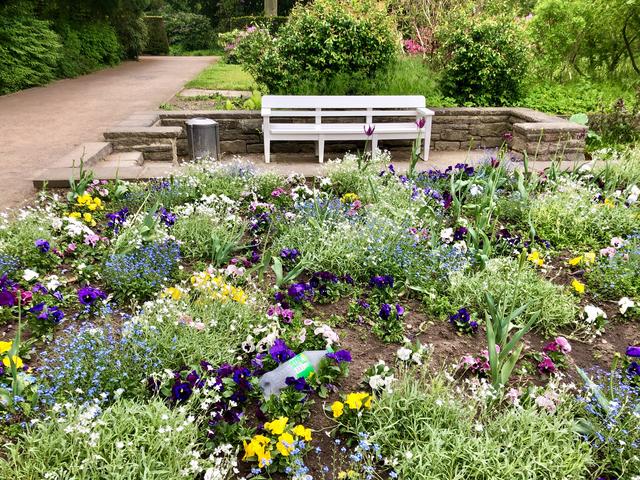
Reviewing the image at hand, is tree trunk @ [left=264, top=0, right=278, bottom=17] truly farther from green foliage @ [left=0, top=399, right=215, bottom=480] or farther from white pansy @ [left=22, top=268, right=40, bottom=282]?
green foliage @ [left=0, top=399, right=215, bottom=480]

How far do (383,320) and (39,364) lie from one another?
1.66 metres

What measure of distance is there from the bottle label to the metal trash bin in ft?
12.6

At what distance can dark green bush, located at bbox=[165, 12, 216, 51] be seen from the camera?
31562 millimetres

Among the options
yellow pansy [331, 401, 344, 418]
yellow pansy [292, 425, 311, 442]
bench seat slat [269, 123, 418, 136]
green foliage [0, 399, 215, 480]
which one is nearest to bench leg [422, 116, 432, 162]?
bench seat slat [269, 123, 418, 136]

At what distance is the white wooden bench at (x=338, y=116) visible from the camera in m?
6.02

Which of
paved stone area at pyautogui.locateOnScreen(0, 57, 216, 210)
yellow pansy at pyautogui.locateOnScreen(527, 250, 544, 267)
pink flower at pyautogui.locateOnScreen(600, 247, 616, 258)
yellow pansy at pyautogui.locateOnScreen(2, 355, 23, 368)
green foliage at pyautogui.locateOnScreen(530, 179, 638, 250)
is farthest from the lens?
paved stone area at pyautogui.locateOnScreen(0, 57, 216, 210)

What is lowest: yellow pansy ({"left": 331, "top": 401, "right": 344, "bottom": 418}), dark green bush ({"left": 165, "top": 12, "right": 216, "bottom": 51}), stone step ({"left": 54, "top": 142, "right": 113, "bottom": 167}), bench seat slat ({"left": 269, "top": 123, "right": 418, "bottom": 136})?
yellow pansy ({"left": 331, "top": 401, "right": 344, "bottom": 418})

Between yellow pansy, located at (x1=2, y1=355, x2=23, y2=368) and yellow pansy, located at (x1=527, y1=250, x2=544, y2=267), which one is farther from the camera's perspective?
yellow pansy, located at (x1=527, y1=250, x2=544, y2=267)

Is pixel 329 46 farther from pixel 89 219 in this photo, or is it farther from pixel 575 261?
pixel 575 261

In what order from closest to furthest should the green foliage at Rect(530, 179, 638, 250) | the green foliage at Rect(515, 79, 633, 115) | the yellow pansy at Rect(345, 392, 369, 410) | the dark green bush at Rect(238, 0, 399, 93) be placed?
the yellow pansy at Rect(345, 392, 369, 410)
the green foliage at Rect(530, 179, 638, 250)
the dark green bush at Rect(238, 0, 399, 93)
the green foliage at Rect(515, 79, 633, 115)

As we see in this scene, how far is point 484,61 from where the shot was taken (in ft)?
22.1

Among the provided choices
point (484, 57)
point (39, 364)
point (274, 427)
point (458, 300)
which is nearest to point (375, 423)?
point (274, 427)

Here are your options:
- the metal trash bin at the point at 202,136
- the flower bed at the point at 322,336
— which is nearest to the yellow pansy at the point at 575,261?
the flower bed at the point at 322,336

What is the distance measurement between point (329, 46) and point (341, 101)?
0.84 m
